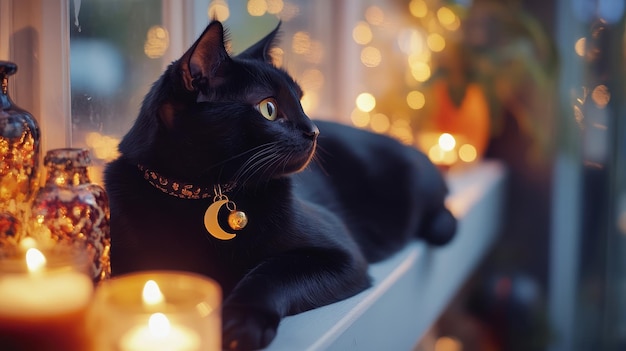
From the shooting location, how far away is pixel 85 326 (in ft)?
1.59

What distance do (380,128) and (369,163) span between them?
0.66m

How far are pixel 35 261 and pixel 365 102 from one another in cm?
148

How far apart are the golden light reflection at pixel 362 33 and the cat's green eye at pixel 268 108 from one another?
1.23 metres

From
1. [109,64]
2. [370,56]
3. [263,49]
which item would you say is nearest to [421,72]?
[370,56]

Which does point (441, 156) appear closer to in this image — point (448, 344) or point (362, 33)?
point (362, 33)

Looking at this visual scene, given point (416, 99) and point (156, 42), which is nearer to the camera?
point (156, 42)

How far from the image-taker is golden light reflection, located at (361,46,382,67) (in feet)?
6.39

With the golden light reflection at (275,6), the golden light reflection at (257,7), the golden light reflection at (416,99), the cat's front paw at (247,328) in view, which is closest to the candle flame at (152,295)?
the cat's front paw at (247,328)

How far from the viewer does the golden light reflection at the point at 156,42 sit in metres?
0.86

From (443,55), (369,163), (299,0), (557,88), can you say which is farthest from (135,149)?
(557,88)

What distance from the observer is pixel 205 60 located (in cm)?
65

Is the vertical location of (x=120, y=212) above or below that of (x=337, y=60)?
below

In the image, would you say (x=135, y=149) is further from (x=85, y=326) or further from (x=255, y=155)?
(x=85, y=326)

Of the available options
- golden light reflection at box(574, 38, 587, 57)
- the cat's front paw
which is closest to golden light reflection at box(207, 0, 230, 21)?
the cat's front paw
